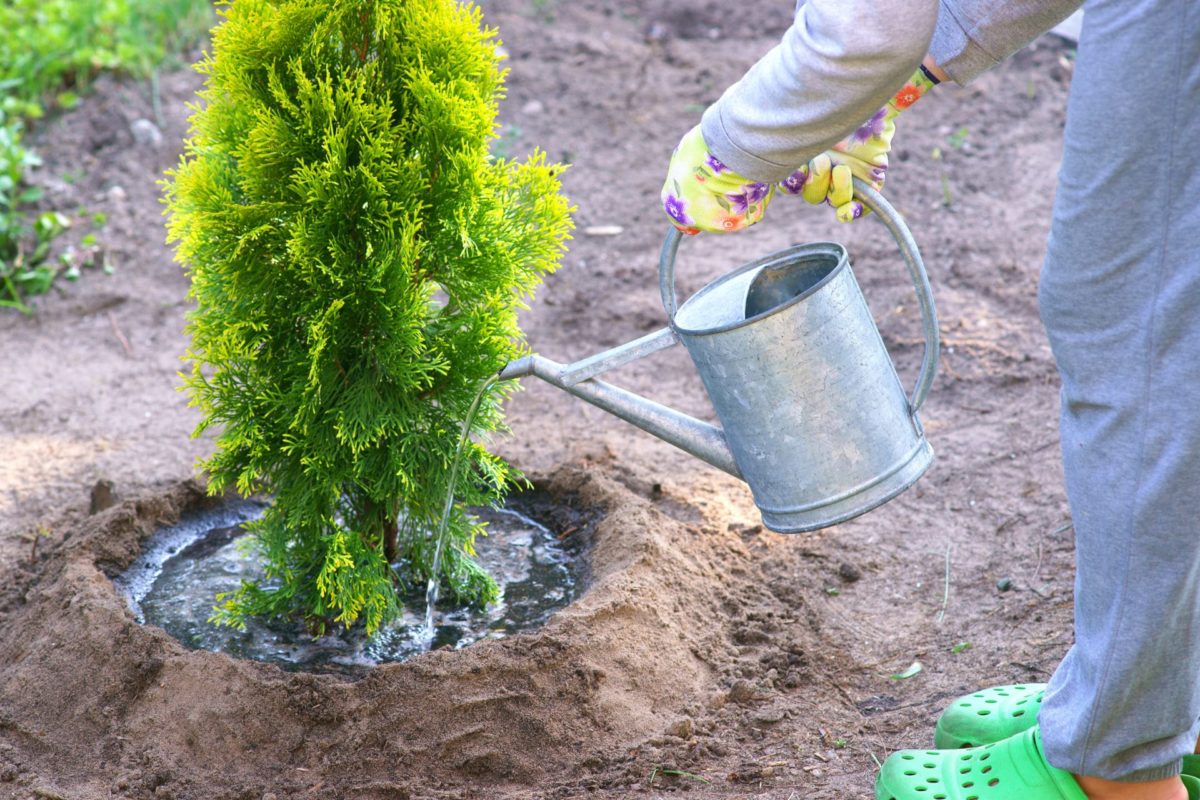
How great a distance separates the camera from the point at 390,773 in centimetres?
260

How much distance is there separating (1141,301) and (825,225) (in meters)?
3.77

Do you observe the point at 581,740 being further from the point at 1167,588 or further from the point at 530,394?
the point at 530,394

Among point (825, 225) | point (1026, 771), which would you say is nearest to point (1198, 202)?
point (1026, 771)

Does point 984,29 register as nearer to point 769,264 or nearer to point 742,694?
point 769,264

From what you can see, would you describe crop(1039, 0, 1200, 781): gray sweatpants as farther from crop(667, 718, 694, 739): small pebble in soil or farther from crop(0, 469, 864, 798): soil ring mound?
crop(0, 469, 864, 798): soil ring mound

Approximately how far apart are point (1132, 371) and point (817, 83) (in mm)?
657

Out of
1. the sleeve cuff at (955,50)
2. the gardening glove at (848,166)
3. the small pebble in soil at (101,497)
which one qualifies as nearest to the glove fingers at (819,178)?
the gardening glove at (848,166)

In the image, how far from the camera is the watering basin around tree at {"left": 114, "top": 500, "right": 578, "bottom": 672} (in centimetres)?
297

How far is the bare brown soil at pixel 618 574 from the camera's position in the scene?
265 cm

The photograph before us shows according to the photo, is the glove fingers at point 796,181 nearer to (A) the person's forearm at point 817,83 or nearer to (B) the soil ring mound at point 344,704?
(A) the person's forearm at point 817,83

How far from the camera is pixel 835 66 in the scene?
180 centimetres

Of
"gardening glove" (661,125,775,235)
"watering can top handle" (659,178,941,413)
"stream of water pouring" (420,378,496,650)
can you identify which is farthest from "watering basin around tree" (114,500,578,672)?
"gardening glove" (661,125,775,235)

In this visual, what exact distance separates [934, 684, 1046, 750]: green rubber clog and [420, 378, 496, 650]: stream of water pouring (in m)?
1.24

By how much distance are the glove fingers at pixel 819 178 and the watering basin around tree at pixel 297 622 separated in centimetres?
142
